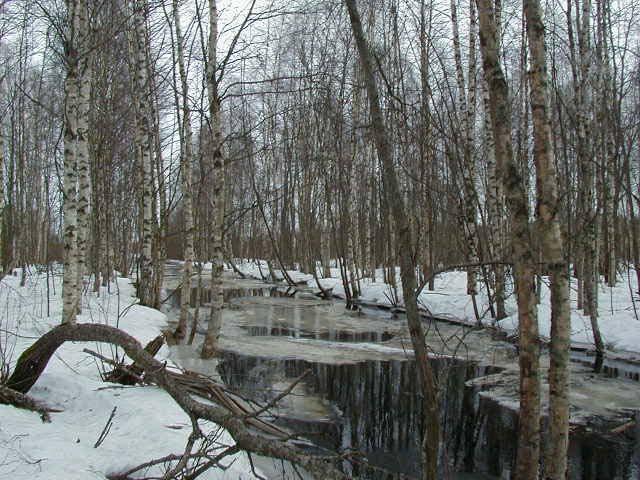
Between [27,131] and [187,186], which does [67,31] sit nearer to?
[187,186]

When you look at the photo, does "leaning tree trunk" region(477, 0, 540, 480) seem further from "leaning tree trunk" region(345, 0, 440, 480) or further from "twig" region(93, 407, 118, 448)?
"twig" region(93, 407, 118, 448)

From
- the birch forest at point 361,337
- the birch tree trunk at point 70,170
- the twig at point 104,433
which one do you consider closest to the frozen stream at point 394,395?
the birch forest at point 361,337

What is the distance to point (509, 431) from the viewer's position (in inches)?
238

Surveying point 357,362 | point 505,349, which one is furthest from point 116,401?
point 505,349

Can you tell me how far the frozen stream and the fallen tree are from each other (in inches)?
39.8

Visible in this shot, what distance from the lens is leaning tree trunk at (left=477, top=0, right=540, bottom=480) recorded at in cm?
335

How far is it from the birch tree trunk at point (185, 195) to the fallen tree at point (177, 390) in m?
4.98

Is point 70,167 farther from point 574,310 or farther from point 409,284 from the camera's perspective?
point 574,310

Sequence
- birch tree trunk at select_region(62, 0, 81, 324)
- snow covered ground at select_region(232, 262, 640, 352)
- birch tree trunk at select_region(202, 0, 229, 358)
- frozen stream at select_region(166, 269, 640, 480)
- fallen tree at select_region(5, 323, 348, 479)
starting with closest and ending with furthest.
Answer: fallen tree at select_region(5, 323, 348, 479)
frozen stream at select_region(166, 269, 640, 480)
birch tree trunk at select_region(62, 0, 81, 324)
birch tree trunk at select_region(202, 0, 229, 358)
snow covered ground at select_region(232, 262, 640, 352)

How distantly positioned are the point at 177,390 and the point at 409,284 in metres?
1.71

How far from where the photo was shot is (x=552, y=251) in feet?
11.6

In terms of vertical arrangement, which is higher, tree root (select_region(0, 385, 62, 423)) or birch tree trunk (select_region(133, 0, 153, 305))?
birch tree trunk (select_region(133, 0, 153, 305))

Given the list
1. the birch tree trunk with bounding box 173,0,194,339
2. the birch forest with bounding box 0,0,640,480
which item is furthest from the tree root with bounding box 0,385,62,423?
the birch tree trunk with bounding box 173,0,194,339

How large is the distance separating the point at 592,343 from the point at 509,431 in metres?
5.42
